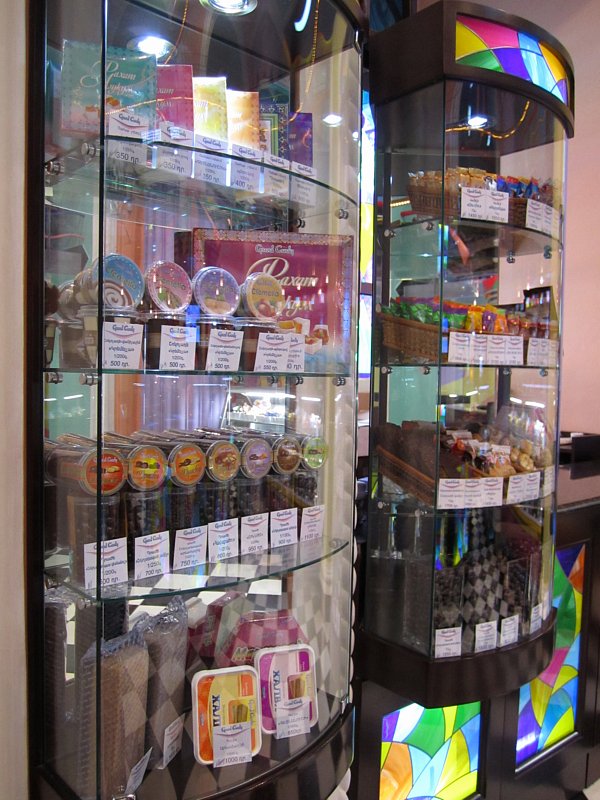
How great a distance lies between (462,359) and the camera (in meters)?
1.79

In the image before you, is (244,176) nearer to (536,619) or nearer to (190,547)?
(190,547)

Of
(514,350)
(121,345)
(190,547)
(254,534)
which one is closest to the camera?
(121,345)

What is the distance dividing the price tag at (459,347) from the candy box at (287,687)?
826mm

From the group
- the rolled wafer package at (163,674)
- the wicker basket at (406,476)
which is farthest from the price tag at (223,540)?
the wicker basket at (406,476)

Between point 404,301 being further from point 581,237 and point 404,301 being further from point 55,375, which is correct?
point 581,237

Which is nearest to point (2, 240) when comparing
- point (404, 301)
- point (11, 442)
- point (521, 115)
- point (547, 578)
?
point (11, 442)

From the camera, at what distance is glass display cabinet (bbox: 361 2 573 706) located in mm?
1738

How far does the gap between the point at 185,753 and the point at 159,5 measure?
1.59 metres

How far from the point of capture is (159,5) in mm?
1468

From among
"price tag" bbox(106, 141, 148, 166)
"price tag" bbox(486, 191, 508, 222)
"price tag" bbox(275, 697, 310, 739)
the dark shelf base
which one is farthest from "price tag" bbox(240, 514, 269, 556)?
"price tag" bbox(486, 191, 508, 222)

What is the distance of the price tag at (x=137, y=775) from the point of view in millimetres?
1236

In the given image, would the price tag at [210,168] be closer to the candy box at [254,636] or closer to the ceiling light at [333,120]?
the ceiling light at [333,120]

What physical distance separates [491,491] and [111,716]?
1086 mm

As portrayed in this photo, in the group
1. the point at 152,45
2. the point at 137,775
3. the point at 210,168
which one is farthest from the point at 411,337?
the point at 137,775
